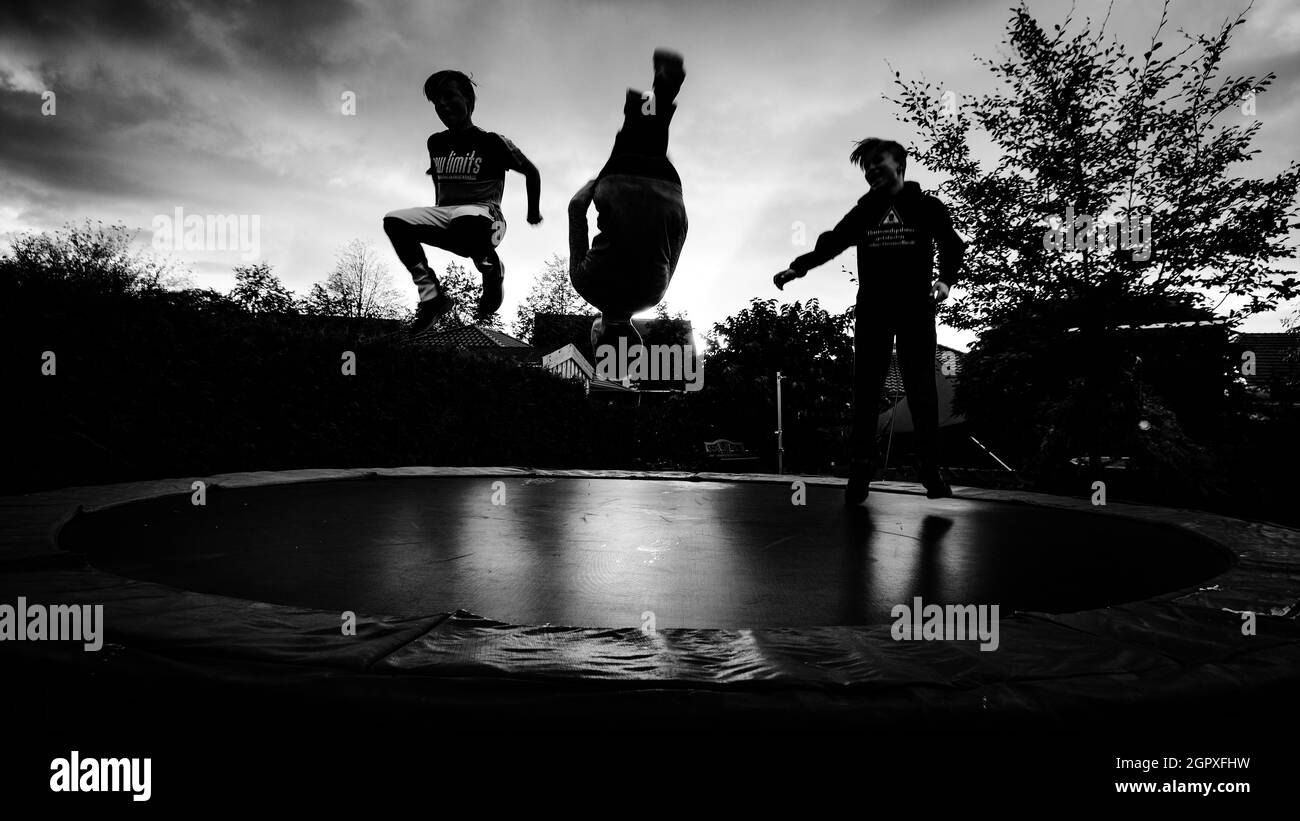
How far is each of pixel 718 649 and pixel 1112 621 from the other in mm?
533

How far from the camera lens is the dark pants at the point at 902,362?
7.32 feet

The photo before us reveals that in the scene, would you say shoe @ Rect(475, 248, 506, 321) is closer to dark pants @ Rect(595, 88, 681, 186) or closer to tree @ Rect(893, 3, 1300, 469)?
dark pants @ Rect(595, 88, 681, 186)

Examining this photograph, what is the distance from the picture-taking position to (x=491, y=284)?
2.26 meters

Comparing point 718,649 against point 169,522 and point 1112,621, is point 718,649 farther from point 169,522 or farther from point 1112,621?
point 169,522

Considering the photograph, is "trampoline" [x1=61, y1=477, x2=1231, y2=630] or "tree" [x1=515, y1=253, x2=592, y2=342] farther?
"tree" [x1=515, y1=253, x2=592, y2=342]

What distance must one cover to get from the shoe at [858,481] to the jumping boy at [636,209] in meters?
1.25

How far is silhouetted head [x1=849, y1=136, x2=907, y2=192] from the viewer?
7.50 ft

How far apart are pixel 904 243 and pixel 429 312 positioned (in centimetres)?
175

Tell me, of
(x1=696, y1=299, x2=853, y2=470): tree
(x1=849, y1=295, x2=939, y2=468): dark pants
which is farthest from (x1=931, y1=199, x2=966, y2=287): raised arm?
(x1=696, y1=299, x2=853, y2=470): tree

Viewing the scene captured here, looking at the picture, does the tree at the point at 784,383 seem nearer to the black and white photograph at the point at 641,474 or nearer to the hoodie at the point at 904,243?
the black and white photograph at the point at 641,474

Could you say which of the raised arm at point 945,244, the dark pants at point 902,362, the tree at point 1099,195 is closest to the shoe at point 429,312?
the dark pants at point 902,362

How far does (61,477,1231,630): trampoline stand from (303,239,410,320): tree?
1493cm
